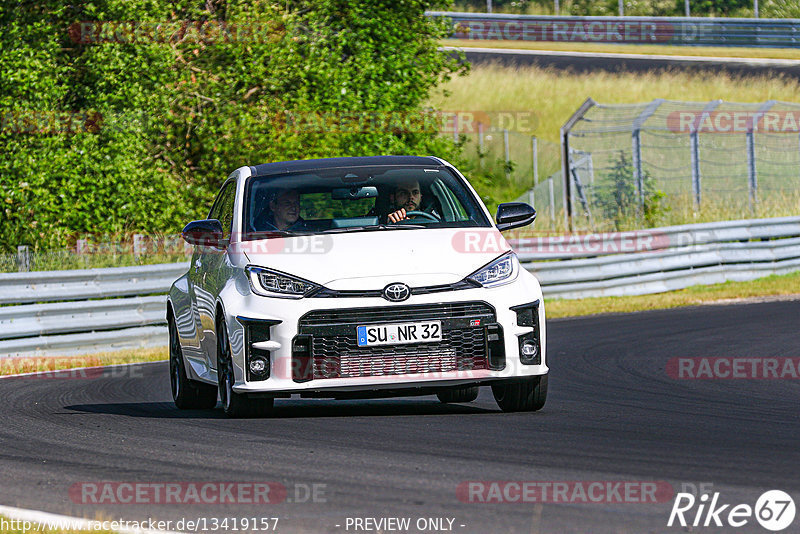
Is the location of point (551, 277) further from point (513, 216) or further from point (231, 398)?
point (231, 398)

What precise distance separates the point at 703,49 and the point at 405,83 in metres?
27.6

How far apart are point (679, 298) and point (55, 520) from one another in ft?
52.8

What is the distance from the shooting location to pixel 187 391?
10367 mm

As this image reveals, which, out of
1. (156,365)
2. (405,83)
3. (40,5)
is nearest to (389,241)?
(156,365)

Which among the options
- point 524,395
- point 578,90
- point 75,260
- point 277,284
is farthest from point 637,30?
point 277,284

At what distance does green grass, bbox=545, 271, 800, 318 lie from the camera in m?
20.0

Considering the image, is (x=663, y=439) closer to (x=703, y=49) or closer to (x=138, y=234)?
(x=138, y=234)

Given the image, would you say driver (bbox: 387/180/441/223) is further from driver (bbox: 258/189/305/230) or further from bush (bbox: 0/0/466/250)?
bush (bbox: 0/0/466/250)

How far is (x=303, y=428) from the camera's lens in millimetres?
8453

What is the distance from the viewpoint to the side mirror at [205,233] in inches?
373

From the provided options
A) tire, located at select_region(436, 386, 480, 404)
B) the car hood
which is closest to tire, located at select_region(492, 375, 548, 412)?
the car hood

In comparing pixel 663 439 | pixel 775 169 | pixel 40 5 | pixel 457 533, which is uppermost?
pixel 40 5

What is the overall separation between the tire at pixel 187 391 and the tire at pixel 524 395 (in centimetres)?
220

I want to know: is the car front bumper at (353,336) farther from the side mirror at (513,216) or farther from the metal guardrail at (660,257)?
the metal guardrail at (660,257)
